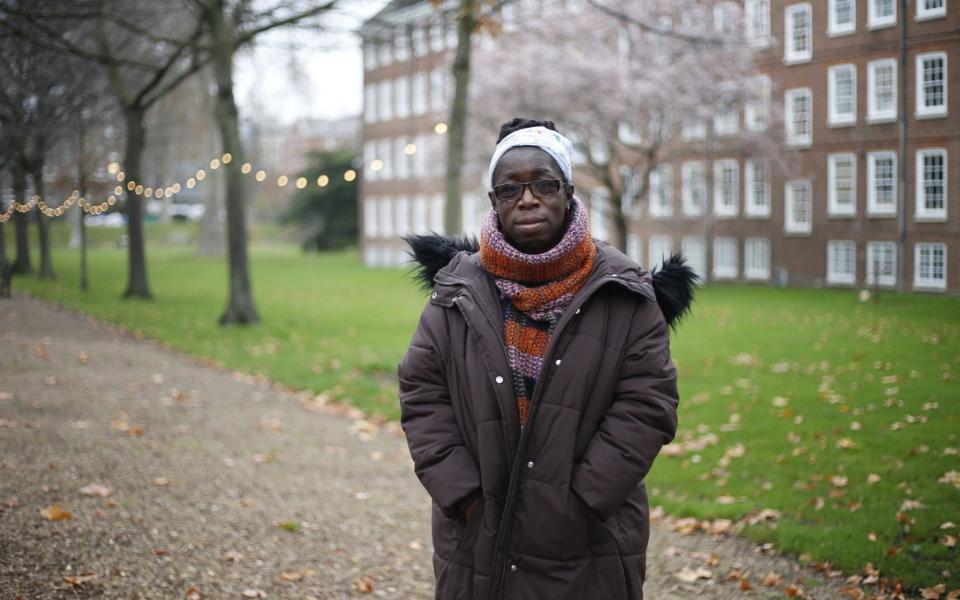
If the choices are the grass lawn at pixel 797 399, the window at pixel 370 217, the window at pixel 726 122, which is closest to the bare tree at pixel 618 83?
the window at pixel 726 122

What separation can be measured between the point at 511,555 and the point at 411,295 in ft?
92.6

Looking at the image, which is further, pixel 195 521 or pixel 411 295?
pixel 411 295

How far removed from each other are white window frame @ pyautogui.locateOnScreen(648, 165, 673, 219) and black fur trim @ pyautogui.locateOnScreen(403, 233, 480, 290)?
32219 millimetres

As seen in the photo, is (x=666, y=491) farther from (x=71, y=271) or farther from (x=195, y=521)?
(x=71, y=271)

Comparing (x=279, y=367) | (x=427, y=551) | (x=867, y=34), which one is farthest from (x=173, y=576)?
(x=279, y=367)

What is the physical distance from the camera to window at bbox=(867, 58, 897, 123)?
7.99 metres

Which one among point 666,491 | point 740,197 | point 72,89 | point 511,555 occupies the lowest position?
point 666,491

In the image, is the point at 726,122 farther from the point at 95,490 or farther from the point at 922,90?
the point at 95,490

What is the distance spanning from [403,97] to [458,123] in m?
42.9

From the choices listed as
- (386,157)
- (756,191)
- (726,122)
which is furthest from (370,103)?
(756,191)

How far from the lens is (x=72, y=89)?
20.9 m

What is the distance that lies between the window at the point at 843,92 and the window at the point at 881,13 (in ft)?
5.08

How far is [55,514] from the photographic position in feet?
19.2

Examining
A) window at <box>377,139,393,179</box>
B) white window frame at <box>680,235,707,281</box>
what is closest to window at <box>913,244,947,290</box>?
white window frame at <box>680,235,707,281</box>
